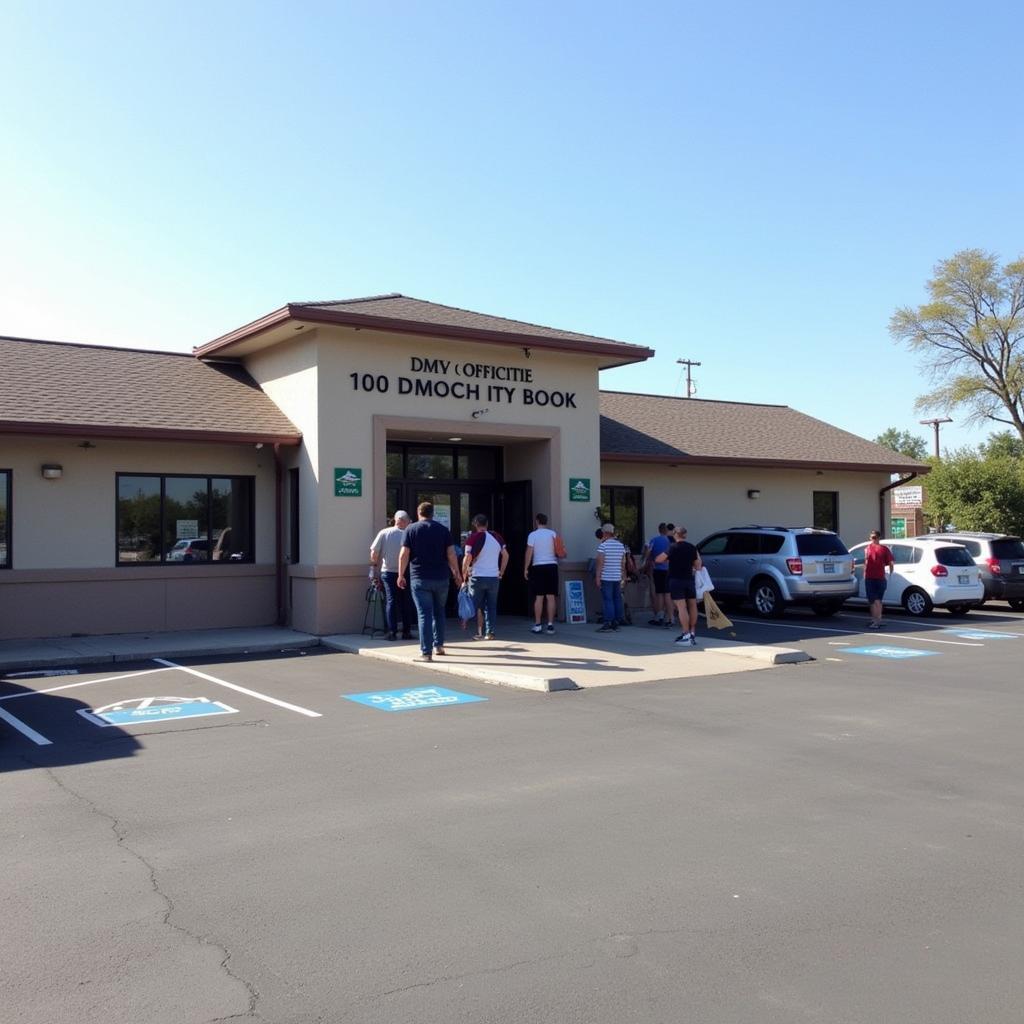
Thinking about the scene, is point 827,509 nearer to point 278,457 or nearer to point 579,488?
point 579,488

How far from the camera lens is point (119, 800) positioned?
6848mm

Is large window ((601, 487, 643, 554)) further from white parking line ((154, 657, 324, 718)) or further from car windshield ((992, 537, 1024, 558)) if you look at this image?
white parking line ((154, 657, 324, 718))

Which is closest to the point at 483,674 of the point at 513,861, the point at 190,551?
the point at 513,861

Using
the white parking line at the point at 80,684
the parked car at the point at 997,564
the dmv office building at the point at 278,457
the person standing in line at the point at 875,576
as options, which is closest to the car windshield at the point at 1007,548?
the parked car at the point at 997,564

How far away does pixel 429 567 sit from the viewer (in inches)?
498

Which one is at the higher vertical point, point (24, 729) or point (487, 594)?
point (487, 594)

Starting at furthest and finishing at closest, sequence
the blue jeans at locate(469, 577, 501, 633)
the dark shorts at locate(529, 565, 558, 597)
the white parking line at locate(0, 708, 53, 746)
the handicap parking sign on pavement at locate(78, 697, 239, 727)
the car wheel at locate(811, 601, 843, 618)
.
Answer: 1. the car wheel at locate(811, 601, 843, 618)
2. the dark shorts at locate(529, 565, 558, 597)
3. the blue jeans at locate(469, 577, 501, 633)
4. the handicap parking sign on pavement at locate(78, 697, 239, 727)
5. the white parking line at locate(0, 708, 53, 746)

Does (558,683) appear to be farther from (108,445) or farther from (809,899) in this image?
(108,445)

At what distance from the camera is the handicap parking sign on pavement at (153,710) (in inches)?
379

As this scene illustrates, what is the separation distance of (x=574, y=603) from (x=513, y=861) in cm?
1224

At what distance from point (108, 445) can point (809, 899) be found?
44.4 ft

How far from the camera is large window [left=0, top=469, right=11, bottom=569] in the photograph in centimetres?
1511

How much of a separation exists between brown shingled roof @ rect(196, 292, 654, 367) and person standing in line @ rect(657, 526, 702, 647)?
174 inches

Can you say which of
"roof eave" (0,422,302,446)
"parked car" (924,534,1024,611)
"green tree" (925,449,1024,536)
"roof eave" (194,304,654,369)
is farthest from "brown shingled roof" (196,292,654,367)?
"green tree" (925,449,1024,536)
